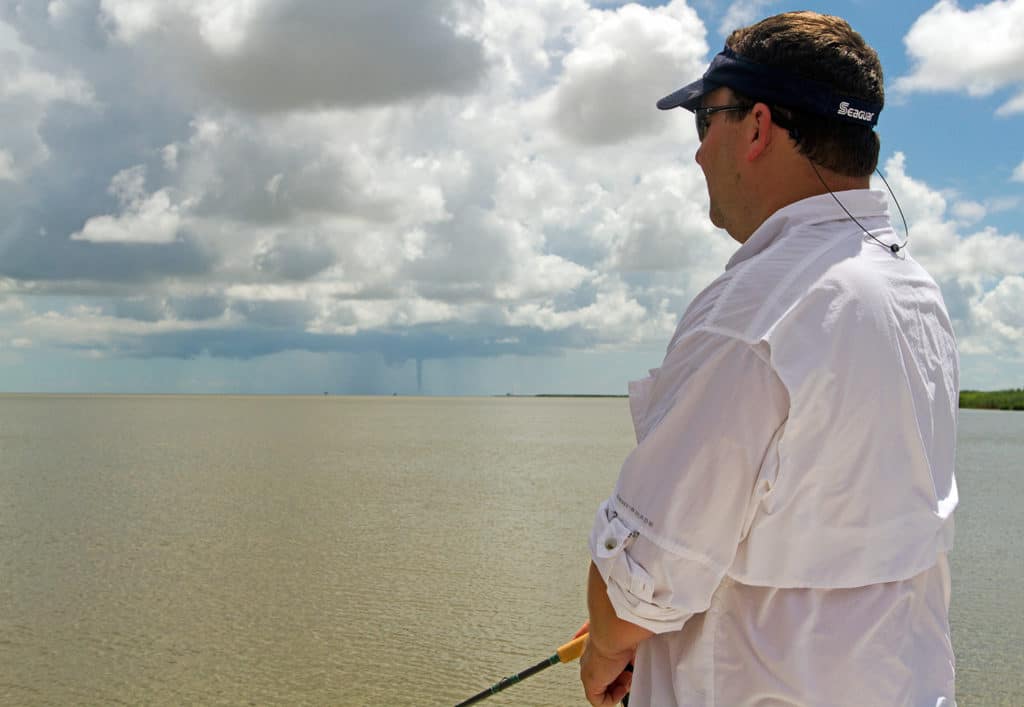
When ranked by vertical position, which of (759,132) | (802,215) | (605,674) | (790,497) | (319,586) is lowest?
(319,586)

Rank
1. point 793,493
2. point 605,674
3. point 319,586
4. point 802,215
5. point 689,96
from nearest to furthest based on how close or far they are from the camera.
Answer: point 793,493, point 802,215, point 605,674, point 689,96, point 319,586

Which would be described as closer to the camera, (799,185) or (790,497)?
(790,497)

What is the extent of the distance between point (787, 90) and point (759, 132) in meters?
0.08

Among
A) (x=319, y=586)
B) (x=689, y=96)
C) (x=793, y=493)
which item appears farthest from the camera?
(x=319, y=586)

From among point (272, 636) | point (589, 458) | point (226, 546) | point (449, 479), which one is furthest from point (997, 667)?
point (589, 458)

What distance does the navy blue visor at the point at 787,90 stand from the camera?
1.53m

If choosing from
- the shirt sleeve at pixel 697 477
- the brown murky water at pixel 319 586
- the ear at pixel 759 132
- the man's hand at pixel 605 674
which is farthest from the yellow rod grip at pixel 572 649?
the brown murky water at pixel 319 586

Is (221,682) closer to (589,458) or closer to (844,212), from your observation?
(844,212)

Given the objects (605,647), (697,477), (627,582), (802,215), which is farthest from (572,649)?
(802,215)

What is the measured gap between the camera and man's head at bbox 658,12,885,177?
153 centimetres

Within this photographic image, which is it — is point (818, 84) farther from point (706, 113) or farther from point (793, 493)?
point (793, 493)

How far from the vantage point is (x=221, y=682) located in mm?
5527

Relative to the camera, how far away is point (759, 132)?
1.58m

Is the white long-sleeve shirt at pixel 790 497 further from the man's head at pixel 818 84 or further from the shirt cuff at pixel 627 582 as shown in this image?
the man's head at pixel 818 84
